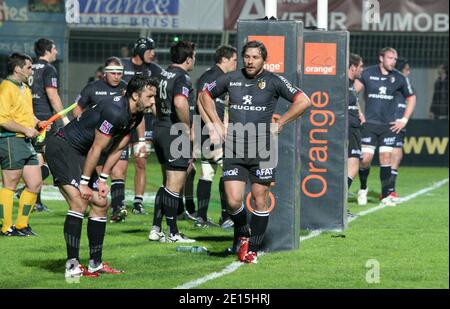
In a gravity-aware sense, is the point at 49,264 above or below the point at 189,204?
above

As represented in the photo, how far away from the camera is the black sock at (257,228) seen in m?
12.0

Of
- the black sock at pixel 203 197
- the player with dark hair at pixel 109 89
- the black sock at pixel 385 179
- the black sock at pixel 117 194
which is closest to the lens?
the black sock at pixel 203 197

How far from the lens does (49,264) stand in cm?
1187

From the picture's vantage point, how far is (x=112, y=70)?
16031mm

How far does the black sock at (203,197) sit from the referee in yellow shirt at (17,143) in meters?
2.48

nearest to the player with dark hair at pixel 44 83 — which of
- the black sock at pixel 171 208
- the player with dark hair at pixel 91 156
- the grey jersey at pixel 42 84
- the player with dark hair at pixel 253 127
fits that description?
the grey jersey at pixel 42 84

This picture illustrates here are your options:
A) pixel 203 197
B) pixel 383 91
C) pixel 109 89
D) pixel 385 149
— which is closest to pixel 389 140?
pixel 385 149

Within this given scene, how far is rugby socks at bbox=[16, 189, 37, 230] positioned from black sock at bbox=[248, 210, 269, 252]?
3.38m

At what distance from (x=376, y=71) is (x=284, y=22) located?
7265 millimetres

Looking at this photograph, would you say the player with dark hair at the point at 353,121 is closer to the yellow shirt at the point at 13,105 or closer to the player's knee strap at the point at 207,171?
the player's knee strap at the point at 207,171

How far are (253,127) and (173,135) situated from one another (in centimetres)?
245

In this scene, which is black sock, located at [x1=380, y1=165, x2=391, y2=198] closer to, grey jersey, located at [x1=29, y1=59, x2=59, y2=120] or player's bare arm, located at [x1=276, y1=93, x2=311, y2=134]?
grey jersey, located at [x1=29, y1=59, x2=59, y2=120]

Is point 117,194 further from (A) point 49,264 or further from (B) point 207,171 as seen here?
(A) point 49,264

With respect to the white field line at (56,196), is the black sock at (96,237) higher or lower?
higher
